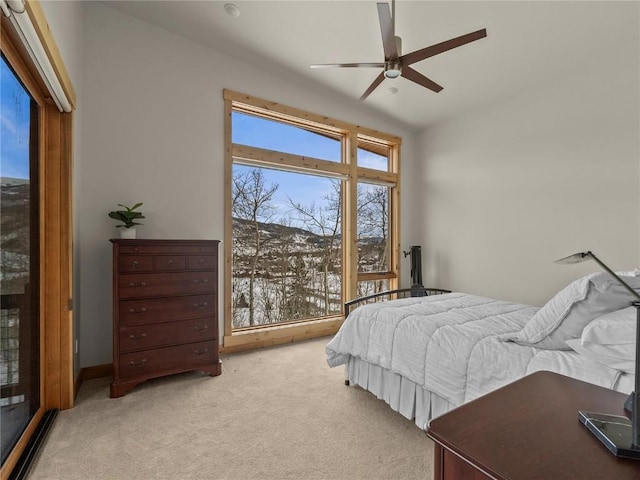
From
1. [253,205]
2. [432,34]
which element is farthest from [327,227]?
[432,34]

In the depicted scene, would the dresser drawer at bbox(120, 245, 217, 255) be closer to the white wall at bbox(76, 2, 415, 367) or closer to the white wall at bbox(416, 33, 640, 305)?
the white wall at bbox(76, 2, 415, 367)

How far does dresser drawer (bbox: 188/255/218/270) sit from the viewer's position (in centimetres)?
283

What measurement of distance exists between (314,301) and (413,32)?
3.08 m

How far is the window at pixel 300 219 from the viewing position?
145 inches

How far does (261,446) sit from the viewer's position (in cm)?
192

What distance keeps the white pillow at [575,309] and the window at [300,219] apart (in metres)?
2.65

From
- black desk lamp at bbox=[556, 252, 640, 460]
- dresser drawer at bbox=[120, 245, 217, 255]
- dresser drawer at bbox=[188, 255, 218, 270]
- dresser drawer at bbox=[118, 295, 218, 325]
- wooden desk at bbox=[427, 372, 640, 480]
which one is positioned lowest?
dresser drawer at bbox=[118, 295, 218, 325]

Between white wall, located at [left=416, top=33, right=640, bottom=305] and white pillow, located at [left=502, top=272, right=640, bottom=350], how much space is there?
1834mm

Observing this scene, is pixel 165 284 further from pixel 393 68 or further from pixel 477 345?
pixel 393 68

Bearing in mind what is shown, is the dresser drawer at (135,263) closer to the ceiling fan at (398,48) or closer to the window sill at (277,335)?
the window sill at (277,335)

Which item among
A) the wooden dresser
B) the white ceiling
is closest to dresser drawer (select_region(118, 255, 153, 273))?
the wooden dresser

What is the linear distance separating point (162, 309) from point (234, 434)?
1197 millimetres

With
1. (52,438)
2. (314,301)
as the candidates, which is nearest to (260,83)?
(314,301)

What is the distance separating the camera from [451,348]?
1.88 metres
